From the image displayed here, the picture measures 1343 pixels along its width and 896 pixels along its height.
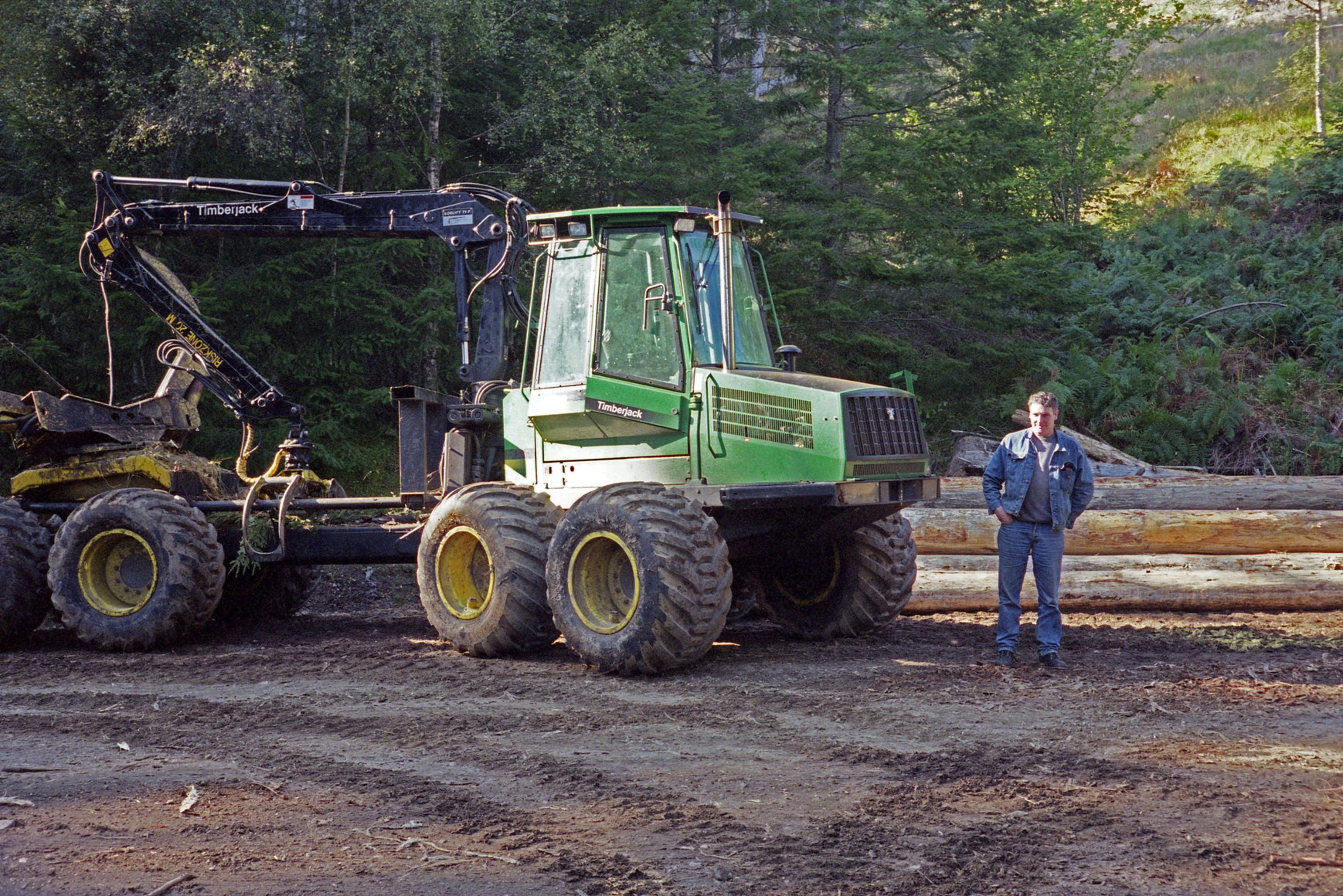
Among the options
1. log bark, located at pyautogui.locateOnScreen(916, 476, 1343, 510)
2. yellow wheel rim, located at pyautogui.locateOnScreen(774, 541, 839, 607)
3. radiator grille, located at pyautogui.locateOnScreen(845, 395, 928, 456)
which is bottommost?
yellow wheel rim, located at pyautogui.locateOnScreen(774, 541, 839, 607)

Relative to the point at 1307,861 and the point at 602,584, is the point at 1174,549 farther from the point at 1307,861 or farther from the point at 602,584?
the point at 1307,861

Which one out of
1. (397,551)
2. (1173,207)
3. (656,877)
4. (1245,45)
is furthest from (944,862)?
(1245,45)

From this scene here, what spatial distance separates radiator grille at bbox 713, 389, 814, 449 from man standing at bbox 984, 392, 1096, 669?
4.22 feet

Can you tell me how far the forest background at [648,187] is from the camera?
53.6 ft

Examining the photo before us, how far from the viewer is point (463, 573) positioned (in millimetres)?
9258

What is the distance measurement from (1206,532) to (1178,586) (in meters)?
1.01

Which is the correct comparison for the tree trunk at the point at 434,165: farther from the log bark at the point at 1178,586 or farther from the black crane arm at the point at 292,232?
the log bark at the point at 1178,586

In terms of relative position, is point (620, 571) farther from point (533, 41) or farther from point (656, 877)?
point (533, 41)

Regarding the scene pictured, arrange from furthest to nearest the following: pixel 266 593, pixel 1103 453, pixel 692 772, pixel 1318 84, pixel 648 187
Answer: pixel 1318 84, pixel 648 187, pixel 1103 453, pixel 266 593, pixel 692 772

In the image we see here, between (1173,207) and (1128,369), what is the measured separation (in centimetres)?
1014

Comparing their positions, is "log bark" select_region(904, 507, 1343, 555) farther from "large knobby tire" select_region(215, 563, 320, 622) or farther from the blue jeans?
"large knobby tire" select_region(215, 563, 320, 622)

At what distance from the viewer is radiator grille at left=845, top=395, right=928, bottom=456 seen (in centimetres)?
821

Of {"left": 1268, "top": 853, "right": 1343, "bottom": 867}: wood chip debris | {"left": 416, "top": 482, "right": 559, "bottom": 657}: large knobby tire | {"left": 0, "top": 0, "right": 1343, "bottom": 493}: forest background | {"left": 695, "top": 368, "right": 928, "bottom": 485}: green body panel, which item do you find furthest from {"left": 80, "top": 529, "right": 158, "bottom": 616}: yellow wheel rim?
{"left": 1268, "top": 853, "right": 1343, "bottom": 867}: wood chip debris

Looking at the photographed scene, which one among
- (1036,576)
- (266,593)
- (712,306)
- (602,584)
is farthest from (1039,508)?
(266,593)
